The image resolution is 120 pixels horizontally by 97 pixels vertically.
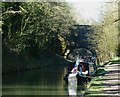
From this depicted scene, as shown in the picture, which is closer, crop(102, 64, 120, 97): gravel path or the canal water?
crop(102, 64, 120, 97): gravel path

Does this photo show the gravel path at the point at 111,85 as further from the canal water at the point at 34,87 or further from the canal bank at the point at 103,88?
the canal water at the point at 34,87

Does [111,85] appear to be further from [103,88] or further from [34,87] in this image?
[34,87]

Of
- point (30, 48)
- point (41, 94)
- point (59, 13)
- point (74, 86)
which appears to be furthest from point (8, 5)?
point (41, 94)

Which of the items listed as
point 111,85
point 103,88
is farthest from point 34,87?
point 103,88

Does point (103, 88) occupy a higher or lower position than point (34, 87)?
higher

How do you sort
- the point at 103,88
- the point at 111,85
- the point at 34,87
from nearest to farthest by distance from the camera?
the point at 103,88 → the point at 111,85 → the point at 34,87

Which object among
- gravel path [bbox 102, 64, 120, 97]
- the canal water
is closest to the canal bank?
gravel path [bbox 102, 64, 120, 97]

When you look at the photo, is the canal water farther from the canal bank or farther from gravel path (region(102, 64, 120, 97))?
gravel path (region(102, 64, 120, 97))

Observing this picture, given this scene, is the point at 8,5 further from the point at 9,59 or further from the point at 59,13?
the point at 59,13

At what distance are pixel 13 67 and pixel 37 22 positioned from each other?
7797 mm

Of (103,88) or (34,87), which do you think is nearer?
(103,88)

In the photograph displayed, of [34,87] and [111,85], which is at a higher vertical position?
[111,85]

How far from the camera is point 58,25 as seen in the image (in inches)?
2657

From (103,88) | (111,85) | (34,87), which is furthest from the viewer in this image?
(34,87)
